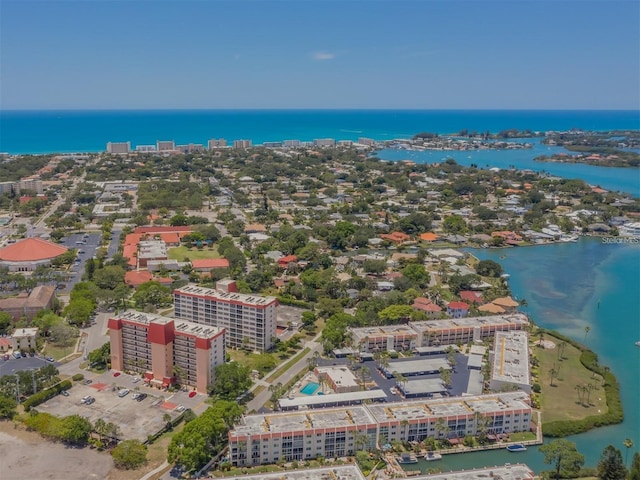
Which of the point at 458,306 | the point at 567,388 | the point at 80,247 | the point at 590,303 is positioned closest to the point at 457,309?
the point at 458,306

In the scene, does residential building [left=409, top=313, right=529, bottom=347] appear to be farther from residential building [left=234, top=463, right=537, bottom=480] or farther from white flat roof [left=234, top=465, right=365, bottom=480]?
white flat roof [left=234, top=465, right=365, bottom=480]

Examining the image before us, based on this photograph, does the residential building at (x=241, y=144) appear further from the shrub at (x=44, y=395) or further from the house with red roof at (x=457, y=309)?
the shrub at (x=44, y=395)

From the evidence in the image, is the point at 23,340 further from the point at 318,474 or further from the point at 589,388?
the point at 589,388

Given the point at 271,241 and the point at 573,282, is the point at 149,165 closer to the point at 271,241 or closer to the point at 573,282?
the point at 271,241

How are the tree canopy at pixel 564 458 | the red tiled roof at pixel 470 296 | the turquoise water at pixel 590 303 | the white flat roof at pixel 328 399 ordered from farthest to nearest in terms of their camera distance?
1. the red tiled roof at pixel 470 296
2. the white flat roof at pixel 328 399
3. the turquoise water at pixel 590 303
4. the tree canopy at pixel 564 458

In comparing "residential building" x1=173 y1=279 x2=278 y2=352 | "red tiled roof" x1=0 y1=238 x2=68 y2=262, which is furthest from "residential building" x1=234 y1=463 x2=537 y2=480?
"red tiled roof" x1=0 y1=238 x2=68 y2=262

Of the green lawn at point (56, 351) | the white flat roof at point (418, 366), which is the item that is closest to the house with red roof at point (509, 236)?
the white flat roof at point (418, 366)

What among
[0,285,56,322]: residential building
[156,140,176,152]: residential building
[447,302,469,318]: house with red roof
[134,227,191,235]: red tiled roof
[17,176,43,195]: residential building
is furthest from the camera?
[156,140,176,152]: residential building
